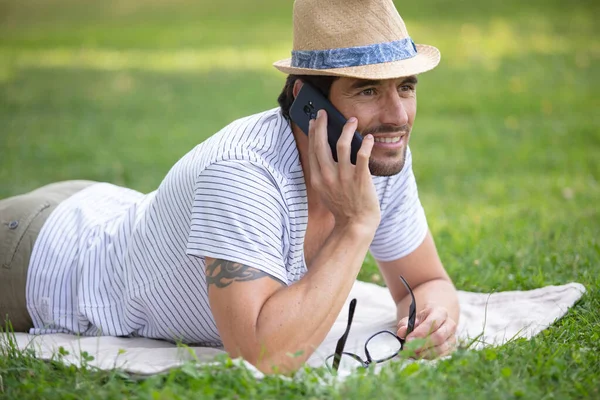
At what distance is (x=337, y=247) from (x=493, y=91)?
915 centimetres

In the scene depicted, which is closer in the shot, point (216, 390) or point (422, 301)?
point (216, 390)

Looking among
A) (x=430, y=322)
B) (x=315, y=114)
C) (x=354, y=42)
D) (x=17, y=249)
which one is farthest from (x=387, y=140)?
(x=17, y=249)

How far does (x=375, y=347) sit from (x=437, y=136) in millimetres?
6385

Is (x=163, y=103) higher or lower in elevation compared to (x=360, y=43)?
lower

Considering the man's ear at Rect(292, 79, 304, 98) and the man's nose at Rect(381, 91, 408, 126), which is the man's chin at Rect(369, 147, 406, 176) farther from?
the man's ear at Rect(292, 79, 304, 98)

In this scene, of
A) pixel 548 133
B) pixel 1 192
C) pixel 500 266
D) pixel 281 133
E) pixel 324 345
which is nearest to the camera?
pixel 281 133

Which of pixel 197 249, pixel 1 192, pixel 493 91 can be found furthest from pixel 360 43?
pixel 493 91

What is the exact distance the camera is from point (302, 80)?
12.0 ft

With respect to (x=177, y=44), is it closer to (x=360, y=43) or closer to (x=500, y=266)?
(x=500, y=266)

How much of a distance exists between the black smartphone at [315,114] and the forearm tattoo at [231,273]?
67 cm

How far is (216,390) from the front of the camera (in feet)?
9.89

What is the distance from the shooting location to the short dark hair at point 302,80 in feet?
11.8

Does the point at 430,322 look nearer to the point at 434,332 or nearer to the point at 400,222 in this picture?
the point at 434,332

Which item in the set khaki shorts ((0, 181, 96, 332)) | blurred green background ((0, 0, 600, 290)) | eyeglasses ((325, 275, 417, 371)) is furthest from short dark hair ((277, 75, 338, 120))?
blurred green background ((0, 0, 600, 290))
